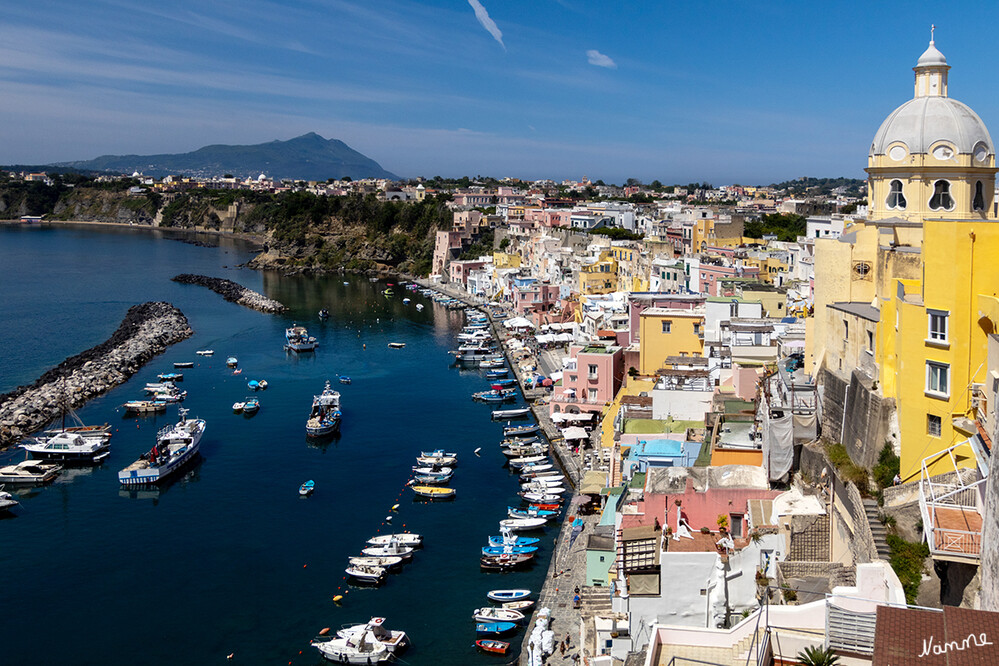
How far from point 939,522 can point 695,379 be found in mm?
10290

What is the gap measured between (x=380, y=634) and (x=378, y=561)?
8.79 feet

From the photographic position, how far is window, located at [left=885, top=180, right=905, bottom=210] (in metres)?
12.2

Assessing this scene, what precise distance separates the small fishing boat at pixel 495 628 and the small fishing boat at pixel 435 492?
19.2 feet

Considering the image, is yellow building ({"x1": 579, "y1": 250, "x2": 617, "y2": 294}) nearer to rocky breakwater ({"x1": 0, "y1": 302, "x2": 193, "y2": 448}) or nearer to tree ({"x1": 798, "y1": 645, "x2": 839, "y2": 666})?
rocky breakwater ({"x1": 0, "y1": 302, "x2": 193, "y2": 448})

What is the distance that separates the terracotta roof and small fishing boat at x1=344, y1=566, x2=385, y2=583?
11.2 meters

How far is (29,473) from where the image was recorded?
20.7 metres

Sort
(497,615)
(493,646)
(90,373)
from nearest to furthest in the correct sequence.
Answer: (493,646) < (497,615) < (90,373)

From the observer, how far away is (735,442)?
13.0 metres

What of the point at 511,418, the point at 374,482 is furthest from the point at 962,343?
the point at 511,418

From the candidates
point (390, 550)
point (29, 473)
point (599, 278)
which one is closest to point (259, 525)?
point (390, 550)

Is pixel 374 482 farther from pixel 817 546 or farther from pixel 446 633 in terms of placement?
pixel 817 546

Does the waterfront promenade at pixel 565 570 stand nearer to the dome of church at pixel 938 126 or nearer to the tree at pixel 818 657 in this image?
the tree at pixel 818 657

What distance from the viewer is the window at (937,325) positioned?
8.39 metres

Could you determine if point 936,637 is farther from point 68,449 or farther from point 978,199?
point 68,449
